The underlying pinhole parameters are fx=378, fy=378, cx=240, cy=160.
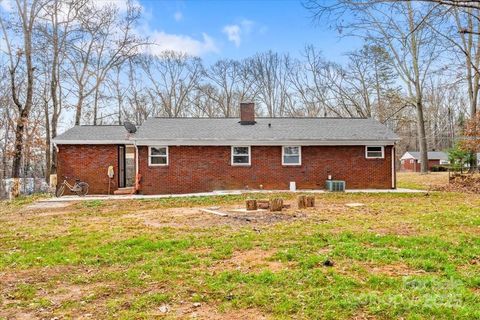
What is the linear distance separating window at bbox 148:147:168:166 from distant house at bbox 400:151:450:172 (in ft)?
123

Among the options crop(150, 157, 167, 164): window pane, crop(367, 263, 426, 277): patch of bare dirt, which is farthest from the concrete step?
crop(367, 263, 426, 277): patch of bare dirt

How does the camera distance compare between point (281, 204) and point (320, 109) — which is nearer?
point (281, 204)

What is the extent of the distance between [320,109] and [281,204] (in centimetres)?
3231

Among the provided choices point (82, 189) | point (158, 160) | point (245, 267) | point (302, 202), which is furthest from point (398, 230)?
point (82, 189)

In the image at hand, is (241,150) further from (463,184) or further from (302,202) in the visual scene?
(463,184)

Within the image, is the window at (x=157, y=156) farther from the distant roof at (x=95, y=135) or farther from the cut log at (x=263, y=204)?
the cut log at (x=263, y=204)

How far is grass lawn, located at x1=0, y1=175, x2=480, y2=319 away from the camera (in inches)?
156

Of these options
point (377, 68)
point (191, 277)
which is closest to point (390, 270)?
point (191, 277)

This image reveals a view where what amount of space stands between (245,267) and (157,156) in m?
12.3

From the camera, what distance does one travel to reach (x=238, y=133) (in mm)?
17859

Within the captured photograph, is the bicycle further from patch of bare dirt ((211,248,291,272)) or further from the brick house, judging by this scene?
patch of bare dirt ((211,248,291,272))

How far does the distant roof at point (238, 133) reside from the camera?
1705cm

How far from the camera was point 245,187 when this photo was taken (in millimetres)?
17281

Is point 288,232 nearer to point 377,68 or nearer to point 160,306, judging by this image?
point 160,306
